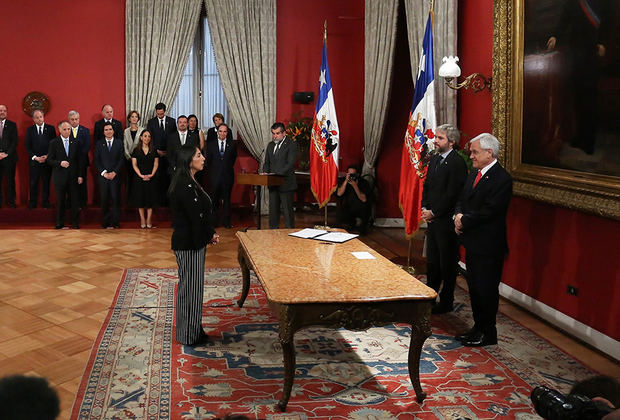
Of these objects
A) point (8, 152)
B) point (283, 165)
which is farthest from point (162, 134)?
point (283, 165)

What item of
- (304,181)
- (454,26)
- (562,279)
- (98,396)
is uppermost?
(454,26)

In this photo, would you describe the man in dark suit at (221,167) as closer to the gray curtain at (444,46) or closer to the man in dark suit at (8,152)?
the man in dark suit at (8,152)

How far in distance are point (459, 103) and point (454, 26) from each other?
33.3 inches

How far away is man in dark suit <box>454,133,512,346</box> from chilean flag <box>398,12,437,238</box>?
1.71 metres

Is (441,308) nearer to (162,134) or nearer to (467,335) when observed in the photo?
(467,335)

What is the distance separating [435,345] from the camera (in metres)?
4.67

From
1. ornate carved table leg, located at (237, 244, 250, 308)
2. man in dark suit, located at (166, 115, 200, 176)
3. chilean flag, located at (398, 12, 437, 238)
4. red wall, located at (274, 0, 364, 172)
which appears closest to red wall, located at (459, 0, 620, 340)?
chilean flag, located at (398, 12, 437, 238)

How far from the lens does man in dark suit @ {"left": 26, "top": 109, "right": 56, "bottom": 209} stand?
10250 millimetres

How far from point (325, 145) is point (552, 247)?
3.61 metres

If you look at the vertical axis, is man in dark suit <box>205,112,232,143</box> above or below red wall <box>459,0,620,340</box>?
above

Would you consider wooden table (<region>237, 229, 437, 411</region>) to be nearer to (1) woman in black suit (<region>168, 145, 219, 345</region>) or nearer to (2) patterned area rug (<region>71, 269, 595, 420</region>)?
(2) patterned area rug (<region>71, 269, 595, 420</region>)

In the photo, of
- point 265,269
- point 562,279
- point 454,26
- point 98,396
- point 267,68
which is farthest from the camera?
point 267,68

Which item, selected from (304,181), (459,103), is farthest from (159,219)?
(459,103)

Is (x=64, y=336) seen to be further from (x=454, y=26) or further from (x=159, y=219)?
(x=159, y=219)
